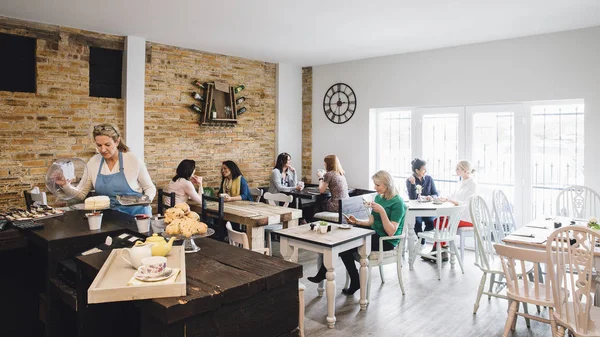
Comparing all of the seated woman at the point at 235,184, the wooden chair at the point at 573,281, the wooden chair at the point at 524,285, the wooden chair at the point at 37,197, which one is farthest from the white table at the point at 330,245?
the wooden chair at the point at 37,197

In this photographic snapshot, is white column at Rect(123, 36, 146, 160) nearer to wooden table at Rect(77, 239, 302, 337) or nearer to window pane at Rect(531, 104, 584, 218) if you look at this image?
wooden table at Rect(77, 239, 302, 337)

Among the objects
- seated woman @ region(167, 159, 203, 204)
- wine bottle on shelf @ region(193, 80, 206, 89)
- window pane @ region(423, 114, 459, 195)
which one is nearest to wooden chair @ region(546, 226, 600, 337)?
seated woman @ region(167, 159, 203, 204)

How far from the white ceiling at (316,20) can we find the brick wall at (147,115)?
0.28m

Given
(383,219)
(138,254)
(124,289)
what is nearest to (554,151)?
(383,219)

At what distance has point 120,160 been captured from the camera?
341cm

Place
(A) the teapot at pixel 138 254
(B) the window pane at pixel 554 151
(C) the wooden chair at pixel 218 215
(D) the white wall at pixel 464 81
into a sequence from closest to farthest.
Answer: (A) the teapot at pixel 138 254 < (C) the wooden chair at pixel 218 215 < (D) the white wall at pixel 464 81 < (B) the window pane at pixel 554 151

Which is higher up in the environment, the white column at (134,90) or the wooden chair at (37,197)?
the white column at (134,90)

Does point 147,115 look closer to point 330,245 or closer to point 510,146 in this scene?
point 330,245

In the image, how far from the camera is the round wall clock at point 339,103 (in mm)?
7371

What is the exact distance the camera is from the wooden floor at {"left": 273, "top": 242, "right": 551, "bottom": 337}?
348cm

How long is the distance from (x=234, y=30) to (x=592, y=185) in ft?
15.6

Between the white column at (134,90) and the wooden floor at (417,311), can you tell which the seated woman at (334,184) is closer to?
the wooden floor at (417,311)

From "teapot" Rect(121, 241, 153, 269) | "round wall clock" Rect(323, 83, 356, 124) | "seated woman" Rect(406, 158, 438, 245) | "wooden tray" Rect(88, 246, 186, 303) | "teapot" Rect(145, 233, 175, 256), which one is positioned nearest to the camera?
"wooden tray" Rect(88, 246, 186, 303)

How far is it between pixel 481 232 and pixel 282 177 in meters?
3.45
